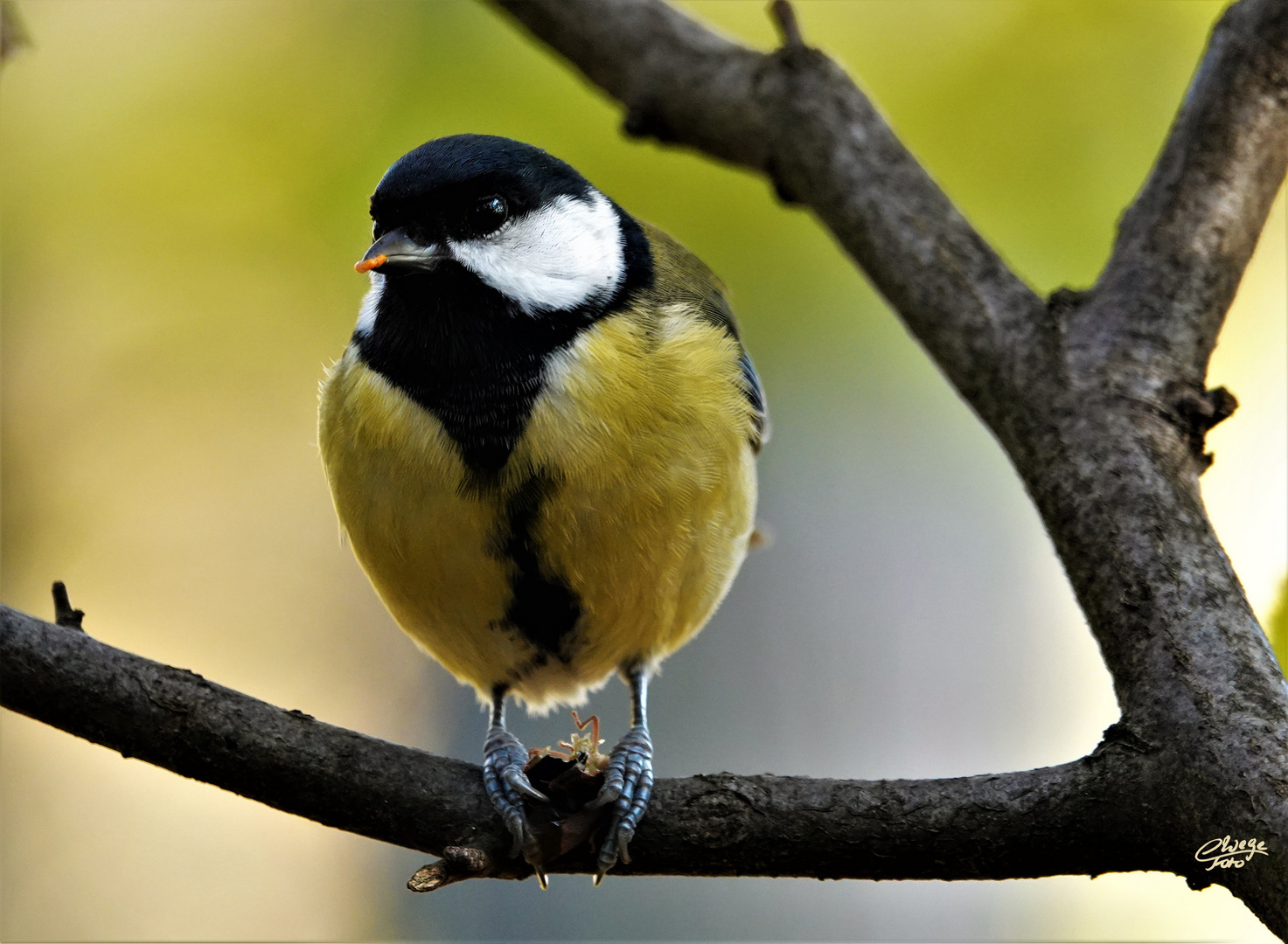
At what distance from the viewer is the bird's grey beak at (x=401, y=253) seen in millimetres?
1550

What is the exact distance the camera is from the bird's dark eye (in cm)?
161

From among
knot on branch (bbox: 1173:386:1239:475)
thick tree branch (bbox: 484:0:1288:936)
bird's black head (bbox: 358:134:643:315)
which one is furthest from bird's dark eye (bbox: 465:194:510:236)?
knot on branch (bbox: 1173:386:1239:475)

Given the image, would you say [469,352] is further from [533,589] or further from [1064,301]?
[1064,301]

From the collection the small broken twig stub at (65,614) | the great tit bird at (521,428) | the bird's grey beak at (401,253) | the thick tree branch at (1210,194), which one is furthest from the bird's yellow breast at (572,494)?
the thick tree branch at (1210,194)

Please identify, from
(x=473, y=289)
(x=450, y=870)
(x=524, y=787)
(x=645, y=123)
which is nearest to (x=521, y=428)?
(x=473, y=289)

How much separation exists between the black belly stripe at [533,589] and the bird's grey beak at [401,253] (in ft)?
1.10

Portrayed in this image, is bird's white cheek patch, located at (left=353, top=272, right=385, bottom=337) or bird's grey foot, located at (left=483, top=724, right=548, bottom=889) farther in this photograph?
bird's white cheek patch, located at (left=353, top=272, right=385, bottom=337)

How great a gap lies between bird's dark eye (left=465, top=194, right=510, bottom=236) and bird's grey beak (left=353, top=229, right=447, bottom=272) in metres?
0.06

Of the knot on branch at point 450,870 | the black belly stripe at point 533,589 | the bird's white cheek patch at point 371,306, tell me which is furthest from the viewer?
the bird's white cheek patch at point 371,306

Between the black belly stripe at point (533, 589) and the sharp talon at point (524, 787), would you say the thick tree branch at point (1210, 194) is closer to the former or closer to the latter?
the black belly stripe at point (533, 589)

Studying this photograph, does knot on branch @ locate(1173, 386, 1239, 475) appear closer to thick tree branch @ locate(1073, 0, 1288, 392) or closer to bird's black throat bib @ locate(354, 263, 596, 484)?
thick tree branch @ locate(1073, 0, 1288, 392)

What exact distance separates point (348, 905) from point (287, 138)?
1863 mm

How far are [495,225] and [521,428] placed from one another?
31cm

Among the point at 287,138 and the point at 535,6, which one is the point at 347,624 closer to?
the point at 287,138
